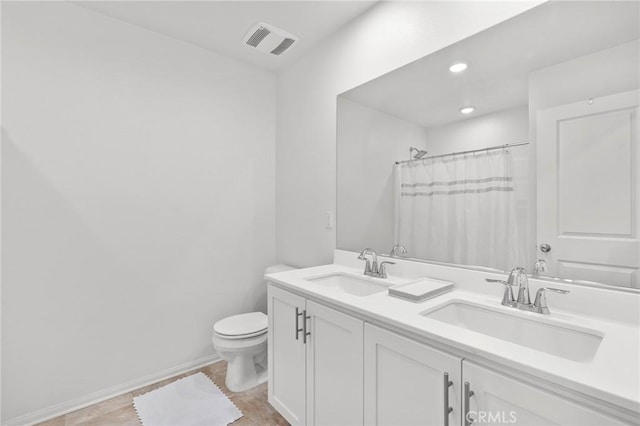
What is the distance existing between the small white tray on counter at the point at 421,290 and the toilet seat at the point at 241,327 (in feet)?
3.70

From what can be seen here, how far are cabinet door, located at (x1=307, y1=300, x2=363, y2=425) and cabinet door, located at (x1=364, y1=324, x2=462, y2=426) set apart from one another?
0.06 m

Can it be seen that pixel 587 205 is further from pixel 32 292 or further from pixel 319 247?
pixel 32 292

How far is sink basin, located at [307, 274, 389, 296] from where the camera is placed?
166 centimetres

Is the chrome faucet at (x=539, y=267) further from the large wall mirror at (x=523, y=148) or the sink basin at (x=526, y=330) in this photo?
the sink basin at (x=526, y=330)

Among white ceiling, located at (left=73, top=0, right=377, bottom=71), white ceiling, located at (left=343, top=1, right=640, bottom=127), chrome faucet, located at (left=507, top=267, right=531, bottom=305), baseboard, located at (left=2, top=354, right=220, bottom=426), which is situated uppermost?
white ceiling, located at (left=73, top=0, right=377, bottom=71)

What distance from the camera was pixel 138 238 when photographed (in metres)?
2.04

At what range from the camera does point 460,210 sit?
1.52 m

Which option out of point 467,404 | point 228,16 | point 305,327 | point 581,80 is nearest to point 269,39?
point 228,16

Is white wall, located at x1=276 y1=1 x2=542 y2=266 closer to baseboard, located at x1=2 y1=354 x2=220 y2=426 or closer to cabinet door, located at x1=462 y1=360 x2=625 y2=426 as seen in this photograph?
baseboard, located at x1=2 y1=354 x2=220 y2=426

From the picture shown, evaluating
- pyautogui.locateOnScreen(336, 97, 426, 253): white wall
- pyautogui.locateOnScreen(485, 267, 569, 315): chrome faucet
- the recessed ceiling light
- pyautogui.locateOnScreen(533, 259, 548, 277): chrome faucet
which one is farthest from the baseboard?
the recessed ceiling light

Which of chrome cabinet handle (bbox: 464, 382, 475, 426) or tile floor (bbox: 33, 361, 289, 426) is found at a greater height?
chrome cabinet handle (bbox: 464, 382, 475, 426)

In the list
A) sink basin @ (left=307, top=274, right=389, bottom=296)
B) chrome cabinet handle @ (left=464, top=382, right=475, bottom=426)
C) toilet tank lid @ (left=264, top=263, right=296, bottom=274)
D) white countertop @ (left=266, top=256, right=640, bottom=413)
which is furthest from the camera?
toilet tank lid @ (left=264, top=263, right=296, bottom=274)

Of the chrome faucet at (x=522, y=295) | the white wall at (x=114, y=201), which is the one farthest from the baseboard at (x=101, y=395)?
the chrome faucet at (x=522, y=295)

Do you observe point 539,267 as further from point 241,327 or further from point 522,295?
point 241,327
